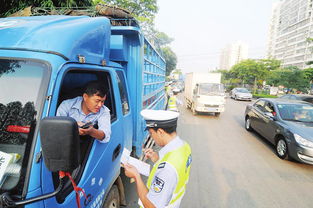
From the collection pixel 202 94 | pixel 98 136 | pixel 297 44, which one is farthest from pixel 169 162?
pixel 297 44

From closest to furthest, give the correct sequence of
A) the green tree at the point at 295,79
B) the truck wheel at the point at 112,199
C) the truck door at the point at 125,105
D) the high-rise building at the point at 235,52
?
the truck wheel at the point at 112,199 < the truck door at the point at 125,105 < the green tree at the point at 295,79 < the high-rise building at the point at 235,52

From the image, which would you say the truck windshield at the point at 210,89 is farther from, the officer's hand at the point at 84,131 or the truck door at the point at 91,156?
the officer's hand at the point at 84,131

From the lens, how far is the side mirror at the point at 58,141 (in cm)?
85

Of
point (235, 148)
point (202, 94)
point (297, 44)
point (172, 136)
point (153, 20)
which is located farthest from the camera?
point (297, 44)

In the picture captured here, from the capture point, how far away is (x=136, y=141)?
2.88 meters

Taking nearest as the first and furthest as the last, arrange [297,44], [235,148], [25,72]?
[25,72]
[235,148]
[297,44]

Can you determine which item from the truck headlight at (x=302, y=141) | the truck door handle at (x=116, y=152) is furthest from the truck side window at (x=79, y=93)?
the truck headlight at (x=302, y=141)

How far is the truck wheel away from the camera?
1832 millimetres

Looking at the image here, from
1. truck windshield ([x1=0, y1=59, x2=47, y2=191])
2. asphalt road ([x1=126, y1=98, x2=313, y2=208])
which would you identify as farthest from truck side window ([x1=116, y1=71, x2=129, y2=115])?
asphalt road ([x1=126, y1=98, x2=313, y2=208])

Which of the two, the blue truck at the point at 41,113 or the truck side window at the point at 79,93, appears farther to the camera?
the truck side window at the point at 79,93

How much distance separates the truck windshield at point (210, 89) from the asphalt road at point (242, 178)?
4013 mm

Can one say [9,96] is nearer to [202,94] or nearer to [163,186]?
[163,186]

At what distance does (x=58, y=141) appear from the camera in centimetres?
86

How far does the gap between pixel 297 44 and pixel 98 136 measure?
9128 centimetres
